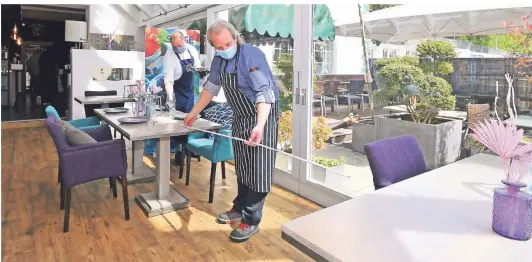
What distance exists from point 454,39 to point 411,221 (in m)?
Result: 1.78

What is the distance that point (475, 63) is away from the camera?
8.25 feet

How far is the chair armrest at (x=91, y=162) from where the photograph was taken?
2.80m

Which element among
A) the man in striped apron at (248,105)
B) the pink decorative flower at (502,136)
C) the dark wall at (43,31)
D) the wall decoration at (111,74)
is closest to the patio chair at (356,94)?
the man in striped apron at (248,105)

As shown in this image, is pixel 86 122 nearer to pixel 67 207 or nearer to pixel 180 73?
pixel 180 73

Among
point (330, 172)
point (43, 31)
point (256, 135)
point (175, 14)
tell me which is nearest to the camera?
point (256, 135)

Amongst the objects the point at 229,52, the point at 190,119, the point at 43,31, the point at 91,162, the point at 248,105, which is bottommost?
the point at 91,162

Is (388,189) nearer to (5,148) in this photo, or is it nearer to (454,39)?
(454,39)

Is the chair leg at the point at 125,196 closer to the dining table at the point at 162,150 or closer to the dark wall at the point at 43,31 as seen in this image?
the dining table at the point at 162,150

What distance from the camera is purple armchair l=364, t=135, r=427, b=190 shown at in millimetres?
1880

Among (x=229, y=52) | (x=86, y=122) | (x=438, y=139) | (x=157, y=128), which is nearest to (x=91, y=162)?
(x=157, y=128)

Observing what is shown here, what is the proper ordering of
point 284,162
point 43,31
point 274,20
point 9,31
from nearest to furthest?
point 284,162
point 274,20
point 9,31
point 43,31

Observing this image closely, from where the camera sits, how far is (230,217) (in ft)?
10.2

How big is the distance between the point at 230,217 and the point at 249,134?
32.6 inches

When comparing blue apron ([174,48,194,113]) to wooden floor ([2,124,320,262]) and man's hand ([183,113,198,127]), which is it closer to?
wooden floor ([2,124,320,262])
